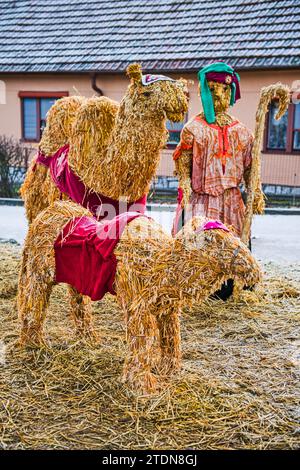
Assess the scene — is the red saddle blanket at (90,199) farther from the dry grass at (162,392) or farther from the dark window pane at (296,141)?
the dark window pane at (296,141)

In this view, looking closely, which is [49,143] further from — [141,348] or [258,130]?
[141,348]

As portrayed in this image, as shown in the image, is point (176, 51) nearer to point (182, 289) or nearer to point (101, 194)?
point (101, 194)


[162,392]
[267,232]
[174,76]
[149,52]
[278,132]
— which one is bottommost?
[162,392]

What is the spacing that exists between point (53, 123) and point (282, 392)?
296 centimetres

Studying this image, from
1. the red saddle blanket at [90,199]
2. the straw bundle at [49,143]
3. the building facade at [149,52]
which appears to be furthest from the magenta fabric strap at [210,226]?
the building facade at [149,52]

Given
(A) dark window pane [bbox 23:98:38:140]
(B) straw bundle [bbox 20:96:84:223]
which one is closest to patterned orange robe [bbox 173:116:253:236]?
(B) straw bundle [bbox 20:96:84:223]

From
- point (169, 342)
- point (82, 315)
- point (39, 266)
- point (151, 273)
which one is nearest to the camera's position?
point (151, 273)

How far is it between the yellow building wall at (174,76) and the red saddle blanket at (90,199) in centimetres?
881

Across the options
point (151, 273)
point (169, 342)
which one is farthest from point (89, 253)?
point (169, 342)

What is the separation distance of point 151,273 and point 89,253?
47 cm

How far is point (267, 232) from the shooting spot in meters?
8.88

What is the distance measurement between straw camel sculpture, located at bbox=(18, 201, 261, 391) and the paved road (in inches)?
151

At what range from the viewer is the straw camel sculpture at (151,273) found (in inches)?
116

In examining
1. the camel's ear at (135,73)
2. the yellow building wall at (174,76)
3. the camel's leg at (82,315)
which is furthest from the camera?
the yellow building wall at (174,76)
